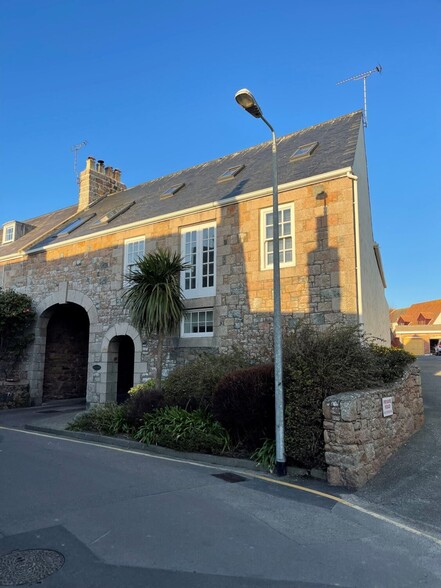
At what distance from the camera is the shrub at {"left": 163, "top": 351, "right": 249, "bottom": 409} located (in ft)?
32.7

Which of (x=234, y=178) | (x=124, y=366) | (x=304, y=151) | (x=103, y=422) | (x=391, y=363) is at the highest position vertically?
(x=304, y=151)

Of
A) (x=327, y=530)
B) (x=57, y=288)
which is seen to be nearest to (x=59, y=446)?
(x=327, y=530)

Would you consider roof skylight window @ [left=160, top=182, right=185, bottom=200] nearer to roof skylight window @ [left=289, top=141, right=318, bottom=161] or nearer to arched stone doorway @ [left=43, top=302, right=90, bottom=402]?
roof skylight window @ [left=289, top=141, right=318, bottom=161]

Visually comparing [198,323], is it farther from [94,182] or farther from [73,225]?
[94,182]

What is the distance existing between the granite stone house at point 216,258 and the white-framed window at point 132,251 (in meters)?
0.05

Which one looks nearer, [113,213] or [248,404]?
[248,404]

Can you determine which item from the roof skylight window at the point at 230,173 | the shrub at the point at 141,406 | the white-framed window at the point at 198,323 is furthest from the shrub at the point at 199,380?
the roof skylight window at the point at 230,173

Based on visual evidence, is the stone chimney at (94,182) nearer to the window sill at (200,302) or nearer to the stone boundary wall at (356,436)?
the window sill at (200,302)

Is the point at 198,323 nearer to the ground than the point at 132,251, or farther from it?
nearer to the ground

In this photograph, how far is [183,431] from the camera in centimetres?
927

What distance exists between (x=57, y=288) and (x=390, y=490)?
49.5ft

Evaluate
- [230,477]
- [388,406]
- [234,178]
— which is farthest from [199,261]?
[230,477]

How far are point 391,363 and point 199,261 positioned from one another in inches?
280

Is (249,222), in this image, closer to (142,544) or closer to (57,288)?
(57,288)
